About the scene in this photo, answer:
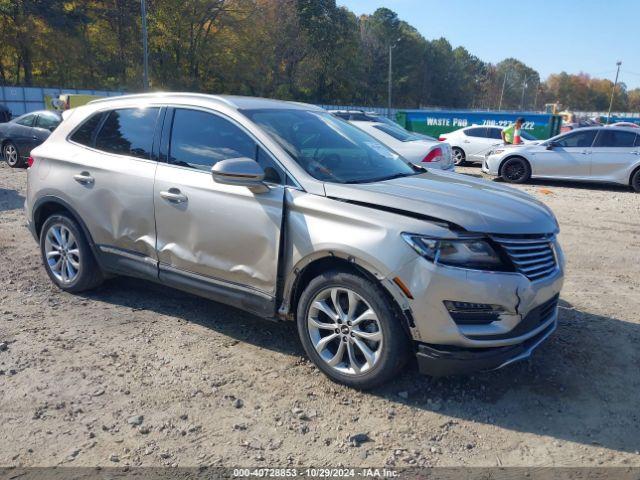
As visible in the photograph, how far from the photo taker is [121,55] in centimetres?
4725

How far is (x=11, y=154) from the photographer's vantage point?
1494cm

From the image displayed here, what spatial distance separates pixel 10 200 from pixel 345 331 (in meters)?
8.72

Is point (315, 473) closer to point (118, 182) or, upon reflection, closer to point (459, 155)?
point (118, 182)

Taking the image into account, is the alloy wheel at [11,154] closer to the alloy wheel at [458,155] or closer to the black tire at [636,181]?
the alloy wheel at [458,155]

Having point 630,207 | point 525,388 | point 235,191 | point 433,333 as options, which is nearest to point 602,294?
point 525,388

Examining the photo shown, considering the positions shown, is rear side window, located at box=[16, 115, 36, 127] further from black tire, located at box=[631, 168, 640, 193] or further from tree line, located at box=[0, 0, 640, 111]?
tree line, located at box=[0, 0, 640, 111]

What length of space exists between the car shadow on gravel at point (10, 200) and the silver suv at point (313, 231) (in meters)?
4.93

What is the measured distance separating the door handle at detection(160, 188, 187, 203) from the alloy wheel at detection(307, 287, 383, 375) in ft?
4.40

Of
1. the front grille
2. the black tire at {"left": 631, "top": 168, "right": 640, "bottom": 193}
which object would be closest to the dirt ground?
the front grille

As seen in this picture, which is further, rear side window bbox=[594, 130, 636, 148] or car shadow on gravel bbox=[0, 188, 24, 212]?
rear side window bbox=[594, 130, 636, 148]

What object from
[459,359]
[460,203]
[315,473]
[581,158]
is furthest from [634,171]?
[315,473]

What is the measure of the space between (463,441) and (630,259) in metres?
4.83

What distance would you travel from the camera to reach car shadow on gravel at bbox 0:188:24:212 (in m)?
9.31

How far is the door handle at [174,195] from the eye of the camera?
4137mm
